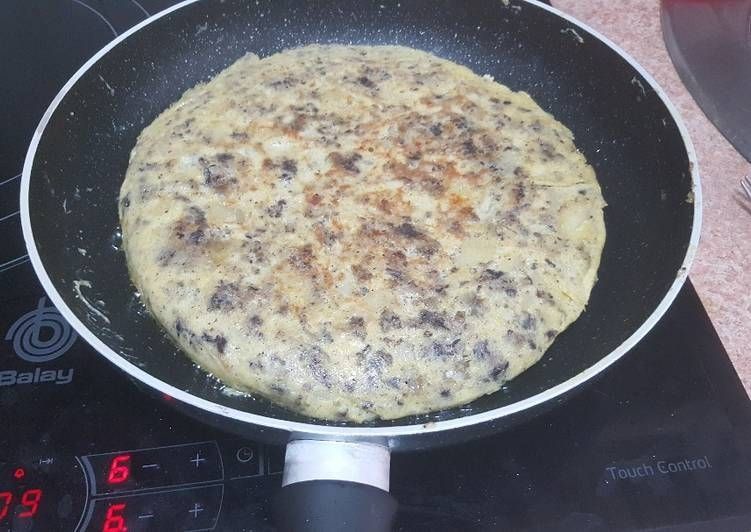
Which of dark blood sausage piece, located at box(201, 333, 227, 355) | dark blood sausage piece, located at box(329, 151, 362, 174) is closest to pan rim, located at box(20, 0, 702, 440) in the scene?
dark blood sausage piece, located at box(201, 333, 227, 355)

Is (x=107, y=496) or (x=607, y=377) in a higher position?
(x=607, y=377)

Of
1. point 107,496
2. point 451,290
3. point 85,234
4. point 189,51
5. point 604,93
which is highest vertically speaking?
point 604,93

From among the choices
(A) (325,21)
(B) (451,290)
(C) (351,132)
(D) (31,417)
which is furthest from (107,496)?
(A) (325,21)

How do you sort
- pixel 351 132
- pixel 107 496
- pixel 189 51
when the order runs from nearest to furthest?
pixel 107 496, pixel 351 132, pixel 189 51

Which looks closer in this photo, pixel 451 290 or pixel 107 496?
pixel 107 496

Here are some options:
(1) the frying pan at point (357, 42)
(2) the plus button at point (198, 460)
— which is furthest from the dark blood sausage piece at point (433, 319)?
(2) the plus button at point (198, 460)

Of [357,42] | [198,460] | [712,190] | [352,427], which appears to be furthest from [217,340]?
[712,190]

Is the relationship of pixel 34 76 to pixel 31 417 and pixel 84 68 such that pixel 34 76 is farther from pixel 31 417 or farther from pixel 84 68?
pixel 31 417

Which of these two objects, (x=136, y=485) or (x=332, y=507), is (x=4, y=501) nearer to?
(x=136, y=485)
